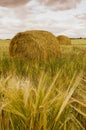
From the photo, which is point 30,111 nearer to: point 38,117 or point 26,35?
point 38,117

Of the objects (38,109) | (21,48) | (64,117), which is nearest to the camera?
(38,109)

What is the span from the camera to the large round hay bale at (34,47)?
782 centimetres

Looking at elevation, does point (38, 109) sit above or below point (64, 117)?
above

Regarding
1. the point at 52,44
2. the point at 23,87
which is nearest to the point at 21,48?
the point at 52,44

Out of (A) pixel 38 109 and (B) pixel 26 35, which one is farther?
(B) pixel 26 35

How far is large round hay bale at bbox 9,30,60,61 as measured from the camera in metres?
7.82

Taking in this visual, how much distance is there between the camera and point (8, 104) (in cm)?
157

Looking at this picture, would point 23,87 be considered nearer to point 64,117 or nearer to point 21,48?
point 64,117

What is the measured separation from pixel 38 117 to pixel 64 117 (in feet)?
0.67

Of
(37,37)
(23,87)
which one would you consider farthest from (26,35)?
(23,87)

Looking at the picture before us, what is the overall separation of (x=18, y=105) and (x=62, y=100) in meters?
0.22

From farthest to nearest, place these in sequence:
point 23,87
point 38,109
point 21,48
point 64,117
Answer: point 21,48, point 23,87, point 64,117, point 38,109

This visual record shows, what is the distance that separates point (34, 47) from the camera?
26.0ft

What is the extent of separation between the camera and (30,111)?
157cm
